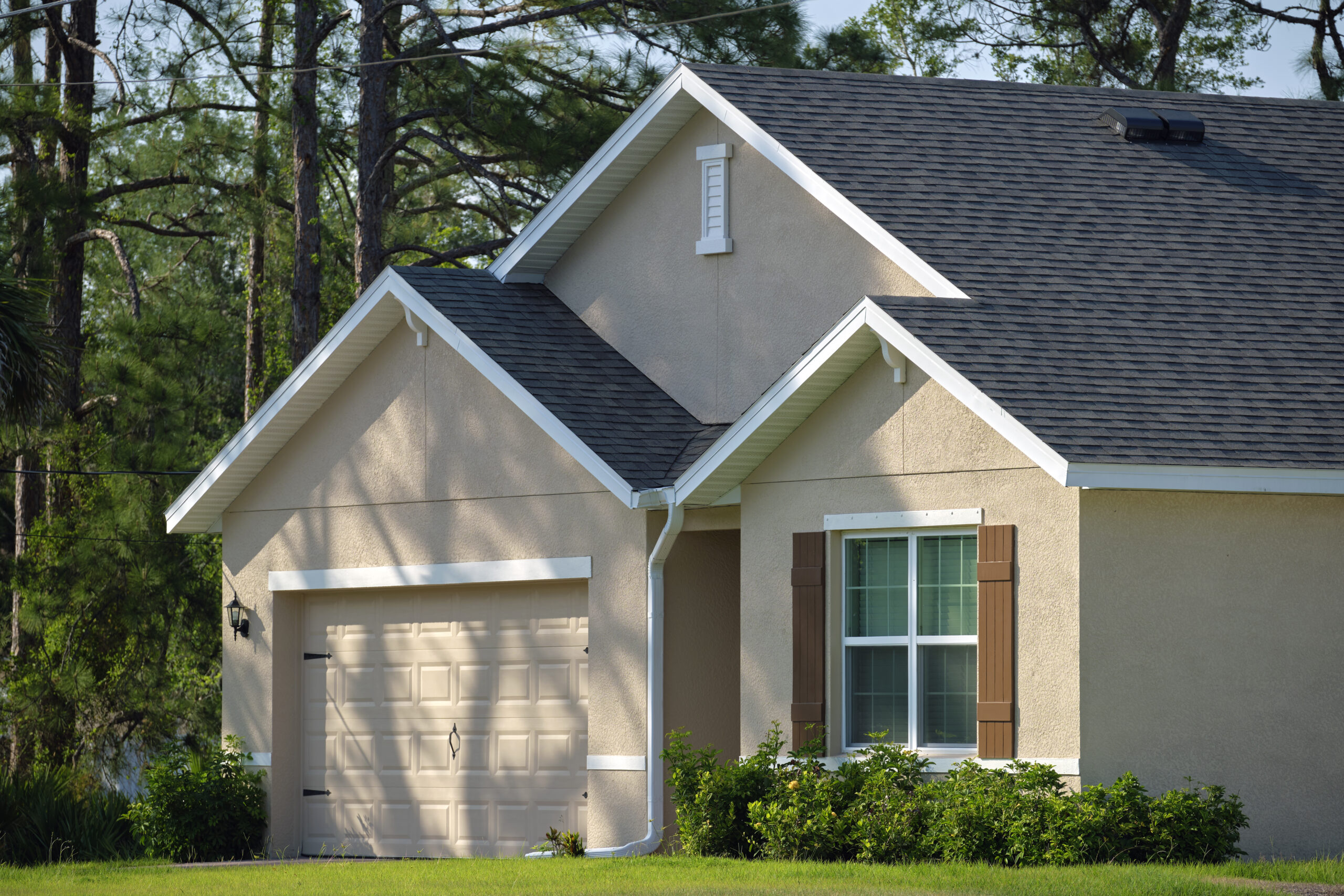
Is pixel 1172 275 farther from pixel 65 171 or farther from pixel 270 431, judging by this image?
pixel 65 171

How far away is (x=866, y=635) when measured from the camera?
12547 mm

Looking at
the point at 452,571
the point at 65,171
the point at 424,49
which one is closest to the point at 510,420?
the point at 452,571

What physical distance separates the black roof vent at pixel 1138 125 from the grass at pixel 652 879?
711 cm

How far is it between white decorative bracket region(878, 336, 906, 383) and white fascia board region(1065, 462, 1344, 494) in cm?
160

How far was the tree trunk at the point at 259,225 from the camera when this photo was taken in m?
23.2

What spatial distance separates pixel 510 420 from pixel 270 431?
264 cm

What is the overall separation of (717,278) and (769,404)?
9.84 feet

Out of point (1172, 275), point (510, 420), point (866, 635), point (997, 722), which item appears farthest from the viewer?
point (510, 420)

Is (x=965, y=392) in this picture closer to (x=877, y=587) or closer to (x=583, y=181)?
(x=877, y=587)

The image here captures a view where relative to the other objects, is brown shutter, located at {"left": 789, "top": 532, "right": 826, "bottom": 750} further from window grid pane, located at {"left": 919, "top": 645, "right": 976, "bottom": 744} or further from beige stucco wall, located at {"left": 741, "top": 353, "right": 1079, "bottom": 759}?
window grid pane, located at {"left": 919, "top": 645, "right": 976, "bottom": 744}

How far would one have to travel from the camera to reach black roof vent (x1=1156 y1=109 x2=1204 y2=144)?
15648mm

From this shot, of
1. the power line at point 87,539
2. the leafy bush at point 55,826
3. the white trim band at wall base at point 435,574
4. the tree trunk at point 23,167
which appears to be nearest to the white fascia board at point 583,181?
the white trim band at wall base at point 435,574

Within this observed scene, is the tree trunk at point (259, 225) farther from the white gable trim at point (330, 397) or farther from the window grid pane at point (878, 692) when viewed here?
the window grid pane at point (878, 692)

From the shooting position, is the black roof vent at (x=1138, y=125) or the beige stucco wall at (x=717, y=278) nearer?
the beige stucco wall at (x=717, y=278)
